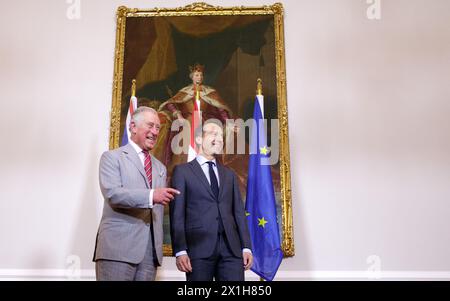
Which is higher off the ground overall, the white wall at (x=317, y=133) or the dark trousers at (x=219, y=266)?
the white wall at (x=317, y=133)

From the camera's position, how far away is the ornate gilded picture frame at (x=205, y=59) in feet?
20.7

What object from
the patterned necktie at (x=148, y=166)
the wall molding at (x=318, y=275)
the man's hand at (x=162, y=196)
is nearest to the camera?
the man's hand at (x=162, y=196)

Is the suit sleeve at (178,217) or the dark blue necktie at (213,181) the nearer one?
the suit sleeve at (178,217)

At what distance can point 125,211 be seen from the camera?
12.3ft

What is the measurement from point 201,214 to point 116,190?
0.71m

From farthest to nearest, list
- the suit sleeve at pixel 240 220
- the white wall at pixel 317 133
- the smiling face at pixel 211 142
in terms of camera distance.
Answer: the white wall at pixel 317 133, the smiling face at pixel 211 142, the suit sleeve at pixel 240 220

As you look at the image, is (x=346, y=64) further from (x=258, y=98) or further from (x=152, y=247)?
(x=152, y=247)

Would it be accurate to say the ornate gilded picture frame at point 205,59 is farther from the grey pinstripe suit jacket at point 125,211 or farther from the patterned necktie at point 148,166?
the grey pinstripe suit jacket at point 125,211

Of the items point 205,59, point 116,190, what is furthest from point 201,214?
point 205,59

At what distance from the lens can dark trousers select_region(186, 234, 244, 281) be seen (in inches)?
152

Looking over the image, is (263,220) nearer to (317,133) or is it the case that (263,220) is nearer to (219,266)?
(317,133)

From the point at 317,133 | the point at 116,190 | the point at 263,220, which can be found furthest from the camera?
the point at 317,133

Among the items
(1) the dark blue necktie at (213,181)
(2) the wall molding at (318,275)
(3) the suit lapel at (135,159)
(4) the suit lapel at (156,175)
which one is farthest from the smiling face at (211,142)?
(2) the wall molding at (318,275)

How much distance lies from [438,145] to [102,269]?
14.2ft
